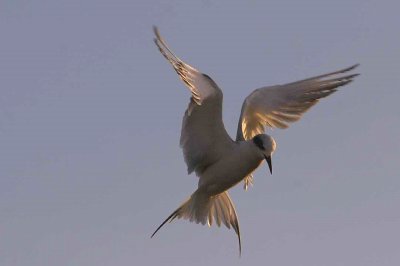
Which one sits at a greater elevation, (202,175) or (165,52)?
(165,52)

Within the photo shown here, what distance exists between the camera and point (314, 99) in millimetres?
11969

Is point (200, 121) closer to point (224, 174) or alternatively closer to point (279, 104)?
point (224, 174)

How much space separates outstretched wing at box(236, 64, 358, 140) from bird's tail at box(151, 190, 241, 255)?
861 millimetres

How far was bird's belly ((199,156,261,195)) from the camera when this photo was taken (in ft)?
35.7

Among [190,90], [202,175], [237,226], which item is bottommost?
[237,226]

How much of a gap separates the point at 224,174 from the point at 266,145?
2.21ft

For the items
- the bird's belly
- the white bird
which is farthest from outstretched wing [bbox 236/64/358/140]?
the bird's belly

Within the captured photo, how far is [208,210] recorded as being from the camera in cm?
1170

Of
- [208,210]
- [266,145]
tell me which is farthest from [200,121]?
[208,210]

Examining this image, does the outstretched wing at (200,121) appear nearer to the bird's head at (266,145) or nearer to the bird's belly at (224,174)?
the bird's belly at (224,174)

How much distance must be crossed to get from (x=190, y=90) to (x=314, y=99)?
2.10 metres

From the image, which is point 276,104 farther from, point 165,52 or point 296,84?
point 165,52

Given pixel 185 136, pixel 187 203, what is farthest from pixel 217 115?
pixel 187 203

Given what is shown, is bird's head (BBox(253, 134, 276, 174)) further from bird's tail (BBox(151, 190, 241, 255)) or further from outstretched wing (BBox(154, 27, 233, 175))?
bird's tail (BBox(151, 190, 241, 255))
